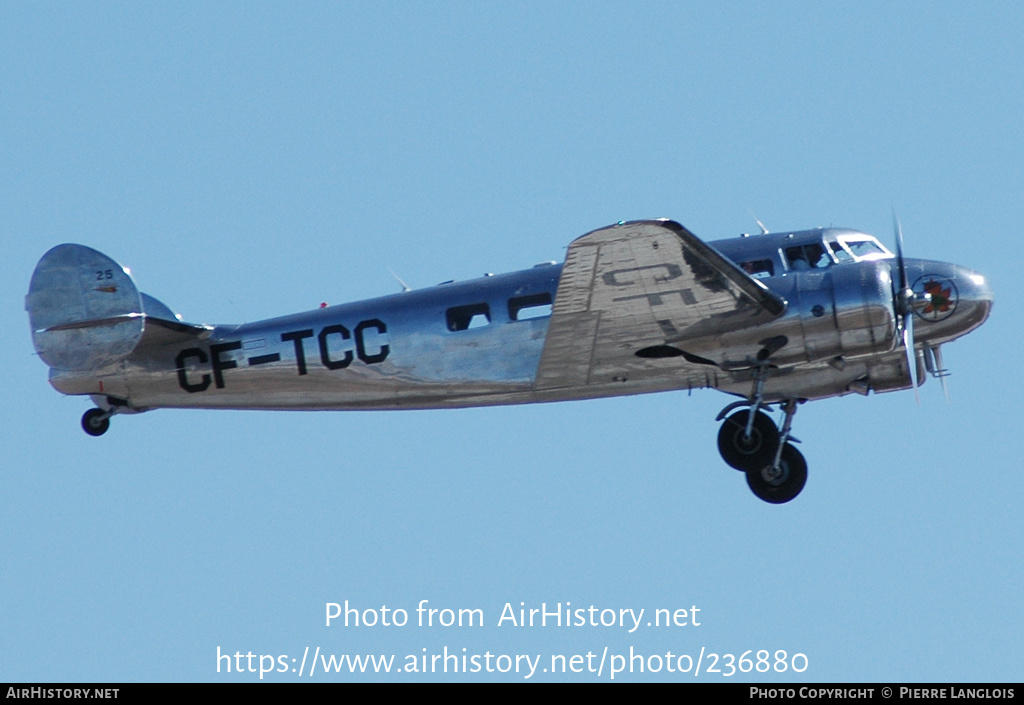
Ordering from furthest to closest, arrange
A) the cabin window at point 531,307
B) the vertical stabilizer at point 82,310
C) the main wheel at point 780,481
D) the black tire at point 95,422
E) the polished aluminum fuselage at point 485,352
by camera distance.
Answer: the black tire at point 95,422 → the vertical stabilizer at point 82,310 → the main wheel at point 780,481 → the cabin window at point 531,307 → the polished aluminum fuselage at point 485,352

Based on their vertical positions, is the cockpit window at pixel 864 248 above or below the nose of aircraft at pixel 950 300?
above

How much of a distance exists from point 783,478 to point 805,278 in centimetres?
246

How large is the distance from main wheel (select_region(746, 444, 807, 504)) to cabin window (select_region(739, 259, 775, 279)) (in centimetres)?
215

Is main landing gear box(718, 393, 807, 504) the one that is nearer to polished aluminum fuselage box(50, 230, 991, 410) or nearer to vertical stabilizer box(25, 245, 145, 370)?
polished aluminum fuselage box(50, 230, 991, 410)

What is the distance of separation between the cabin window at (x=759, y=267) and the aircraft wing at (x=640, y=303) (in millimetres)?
670

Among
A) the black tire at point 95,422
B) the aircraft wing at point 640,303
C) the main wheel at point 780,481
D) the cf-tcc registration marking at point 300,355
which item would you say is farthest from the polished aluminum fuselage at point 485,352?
the main wheel at point 780,481

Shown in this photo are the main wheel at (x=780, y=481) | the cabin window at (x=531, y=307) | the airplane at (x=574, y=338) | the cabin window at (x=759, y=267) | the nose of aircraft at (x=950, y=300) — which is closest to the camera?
the airplane at (x=574, y=338)

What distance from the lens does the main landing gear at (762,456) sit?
16797 mm

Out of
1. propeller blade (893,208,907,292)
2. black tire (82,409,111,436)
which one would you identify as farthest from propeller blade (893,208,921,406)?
black tire (82,409,111,436)

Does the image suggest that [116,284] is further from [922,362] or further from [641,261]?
[922,362]

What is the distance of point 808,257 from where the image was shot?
16359 millimetres

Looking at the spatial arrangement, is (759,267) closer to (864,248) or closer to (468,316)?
(864,248)

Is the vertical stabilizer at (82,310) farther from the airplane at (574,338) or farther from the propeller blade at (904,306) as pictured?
the propeller blade at (904,306)

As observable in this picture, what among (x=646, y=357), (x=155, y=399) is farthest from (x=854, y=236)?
(x=155, y=399)
